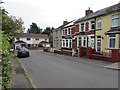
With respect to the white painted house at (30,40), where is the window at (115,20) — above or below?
above

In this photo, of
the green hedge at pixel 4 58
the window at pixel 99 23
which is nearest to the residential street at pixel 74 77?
the green hedge at pixel 4 58

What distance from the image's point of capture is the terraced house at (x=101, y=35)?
2739cm

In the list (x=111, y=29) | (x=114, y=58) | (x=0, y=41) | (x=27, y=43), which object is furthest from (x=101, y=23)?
(x=27, y=43)

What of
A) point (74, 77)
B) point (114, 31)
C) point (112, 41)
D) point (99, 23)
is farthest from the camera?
point (99, 23)

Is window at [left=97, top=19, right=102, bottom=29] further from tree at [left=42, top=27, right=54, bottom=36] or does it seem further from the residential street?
tree at [left=42, top=27, right=54, bottom=36]

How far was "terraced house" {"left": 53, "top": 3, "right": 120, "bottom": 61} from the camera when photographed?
89.9 feet

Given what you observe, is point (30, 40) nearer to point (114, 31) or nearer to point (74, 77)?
point (114, 31)

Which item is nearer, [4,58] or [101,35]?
[4,58]

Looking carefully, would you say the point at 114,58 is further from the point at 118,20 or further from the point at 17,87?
the point at 17,87

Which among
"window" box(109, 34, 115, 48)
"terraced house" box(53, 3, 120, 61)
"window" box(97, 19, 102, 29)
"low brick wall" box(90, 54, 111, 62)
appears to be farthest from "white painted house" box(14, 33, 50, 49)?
"window" box(109, 34, 115, 48)

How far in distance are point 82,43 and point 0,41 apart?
32819 mm

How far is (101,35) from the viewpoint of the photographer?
31656 mm

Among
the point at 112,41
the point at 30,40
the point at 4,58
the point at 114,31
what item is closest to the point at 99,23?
the point at 112,41

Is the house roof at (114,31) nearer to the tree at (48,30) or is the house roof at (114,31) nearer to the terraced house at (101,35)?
the terraced house at (101,35)
